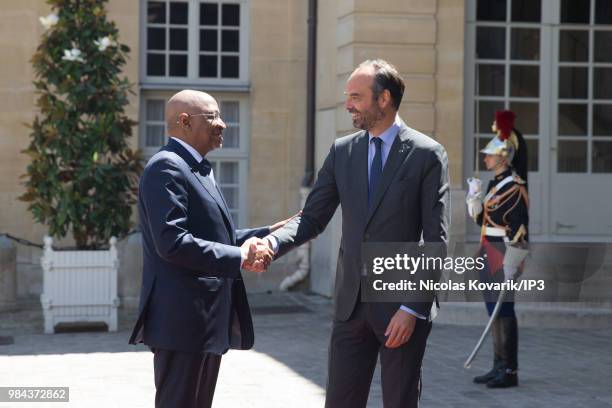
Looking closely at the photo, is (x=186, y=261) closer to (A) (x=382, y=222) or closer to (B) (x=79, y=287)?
(A) (x=382, y=222)

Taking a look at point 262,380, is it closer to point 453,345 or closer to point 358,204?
point 453,345

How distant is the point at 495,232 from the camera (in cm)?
881

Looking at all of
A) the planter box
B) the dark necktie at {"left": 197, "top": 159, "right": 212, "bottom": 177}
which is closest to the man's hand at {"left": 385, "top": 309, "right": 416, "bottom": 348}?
the dark necktie at {"left": 197, "top": 159, "right": 212, "bottom": 177}

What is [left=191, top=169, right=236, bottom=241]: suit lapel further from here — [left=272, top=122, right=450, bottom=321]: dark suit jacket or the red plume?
the red plume

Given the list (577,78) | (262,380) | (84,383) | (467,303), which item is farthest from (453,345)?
(577,78)

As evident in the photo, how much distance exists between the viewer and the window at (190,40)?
14.8 metres

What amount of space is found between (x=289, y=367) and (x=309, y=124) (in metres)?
5.81

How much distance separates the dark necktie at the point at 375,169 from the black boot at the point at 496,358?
152 inches

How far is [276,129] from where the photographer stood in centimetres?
1500

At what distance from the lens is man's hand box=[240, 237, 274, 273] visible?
5180mm

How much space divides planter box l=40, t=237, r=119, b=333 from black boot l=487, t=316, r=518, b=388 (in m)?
4.36

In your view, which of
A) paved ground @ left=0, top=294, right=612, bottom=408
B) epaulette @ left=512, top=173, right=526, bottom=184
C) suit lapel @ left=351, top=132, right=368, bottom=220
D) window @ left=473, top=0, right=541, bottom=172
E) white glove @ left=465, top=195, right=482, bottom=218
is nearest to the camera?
suit lapel @ left=351, top=132, right=368, bottom=220

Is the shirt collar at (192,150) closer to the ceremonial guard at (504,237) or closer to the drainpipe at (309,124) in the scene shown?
the ceremonial guard at (504,237)

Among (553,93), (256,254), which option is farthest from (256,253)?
(553,93)
